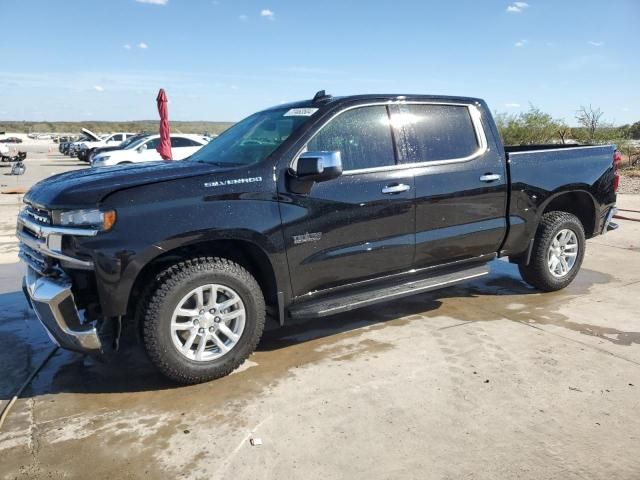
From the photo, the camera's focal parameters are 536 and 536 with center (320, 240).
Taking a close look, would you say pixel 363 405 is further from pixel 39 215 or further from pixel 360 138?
pixel 39 215

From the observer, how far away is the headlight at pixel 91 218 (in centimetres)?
324

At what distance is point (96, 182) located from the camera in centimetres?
346

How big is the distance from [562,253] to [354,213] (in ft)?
9.07

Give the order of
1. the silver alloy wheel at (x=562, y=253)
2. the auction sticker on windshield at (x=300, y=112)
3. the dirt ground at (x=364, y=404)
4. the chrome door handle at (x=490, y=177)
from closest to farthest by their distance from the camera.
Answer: the dirt ground at (x=364, y=404), the auction sticker on windshield at (x=300, y=112), the chrome door handle at (x=490, y=177), the silver alloy wheel at (x=562, y=253)

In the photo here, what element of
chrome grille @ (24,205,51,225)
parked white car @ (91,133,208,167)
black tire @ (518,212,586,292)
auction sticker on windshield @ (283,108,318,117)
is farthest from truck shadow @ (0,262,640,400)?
parked white car @ (91,133,208,167)

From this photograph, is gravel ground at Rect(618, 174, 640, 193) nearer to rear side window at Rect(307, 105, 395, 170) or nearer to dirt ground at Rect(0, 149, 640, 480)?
dirt ground at Rect(0, 149, 640, 480)

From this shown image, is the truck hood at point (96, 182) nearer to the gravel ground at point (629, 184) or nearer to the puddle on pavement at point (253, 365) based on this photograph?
the puddle on pavement at point (253, 365)

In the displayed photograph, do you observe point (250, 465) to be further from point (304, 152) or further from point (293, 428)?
point (304, 152)

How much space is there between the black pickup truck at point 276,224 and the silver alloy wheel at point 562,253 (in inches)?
17.9

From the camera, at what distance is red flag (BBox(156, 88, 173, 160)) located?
14.0 meters

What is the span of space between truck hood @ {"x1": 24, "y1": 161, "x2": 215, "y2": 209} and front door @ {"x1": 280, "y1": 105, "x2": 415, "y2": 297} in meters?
0.78

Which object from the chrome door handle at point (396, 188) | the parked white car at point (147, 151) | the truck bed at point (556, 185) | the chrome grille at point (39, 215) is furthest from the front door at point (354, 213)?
the parked white car at point (147, 151)

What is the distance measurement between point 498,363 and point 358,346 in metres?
1.05

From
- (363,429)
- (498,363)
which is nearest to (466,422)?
(363,429)
